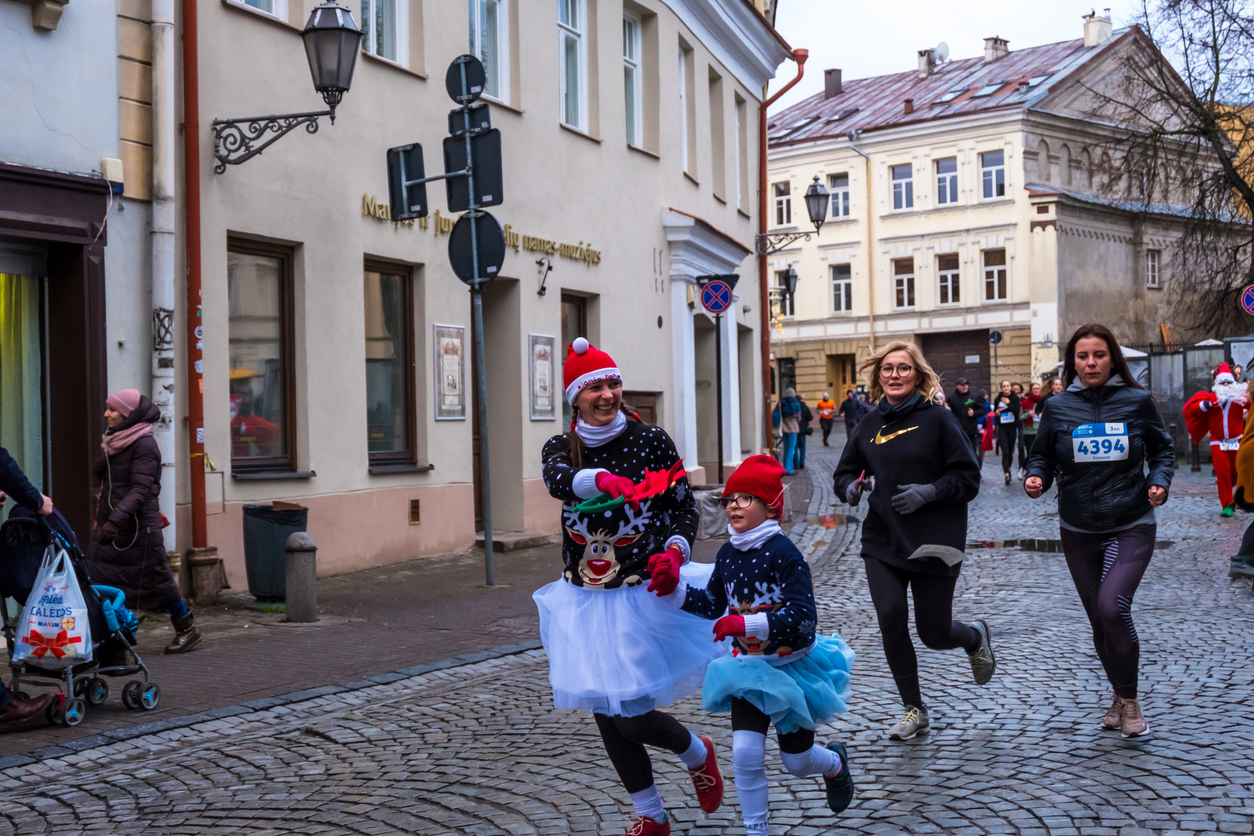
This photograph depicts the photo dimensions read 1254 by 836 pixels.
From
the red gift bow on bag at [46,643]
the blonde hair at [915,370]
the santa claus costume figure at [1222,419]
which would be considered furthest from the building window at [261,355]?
the santa claus costume figure at [1222,419]

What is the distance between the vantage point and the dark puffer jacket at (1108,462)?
6.23m

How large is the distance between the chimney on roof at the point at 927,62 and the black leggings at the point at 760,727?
57.5 metres

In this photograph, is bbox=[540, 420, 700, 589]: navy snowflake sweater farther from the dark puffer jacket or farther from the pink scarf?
the pink scarf

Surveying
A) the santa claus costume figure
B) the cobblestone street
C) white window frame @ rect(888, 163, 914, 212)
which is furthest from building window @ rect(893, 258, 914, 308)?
the cobblestone street

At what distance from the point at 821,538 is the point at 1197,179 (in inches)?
831

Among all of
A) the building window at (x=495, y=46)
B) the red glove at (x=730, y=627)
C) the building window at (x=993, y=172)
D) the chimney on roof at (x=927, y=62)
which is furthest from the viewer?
the chimney on roof at (x=927, y=62)

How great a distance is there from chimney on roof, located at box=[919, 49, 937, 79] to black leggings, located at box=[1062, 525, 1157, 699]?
55.4 meters

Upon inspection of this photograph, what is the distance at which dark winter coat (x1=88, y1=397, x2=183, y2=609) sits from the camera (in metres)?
8.93

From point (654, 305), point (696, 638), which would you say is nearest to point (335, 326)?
point (654, 305)

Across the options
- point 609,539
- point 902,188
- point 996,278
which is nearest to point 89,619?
point 609,539

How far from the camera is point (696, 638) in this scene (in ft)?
15.9

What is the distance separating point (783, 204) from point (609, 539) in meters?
53.9

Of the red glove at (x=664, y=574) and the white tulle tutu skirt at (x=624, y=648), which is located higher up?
the red glove at (x=664, y=574)

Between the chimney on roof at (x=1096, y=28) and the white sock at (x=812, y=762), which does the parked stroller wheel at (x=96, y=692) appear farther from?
the chimney on roof at (x=1096, y=28)
